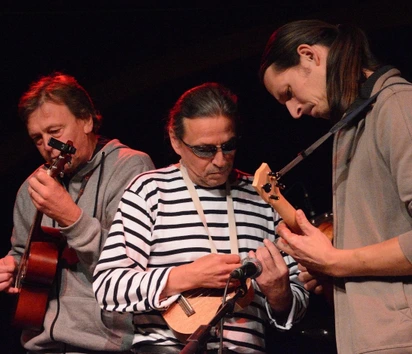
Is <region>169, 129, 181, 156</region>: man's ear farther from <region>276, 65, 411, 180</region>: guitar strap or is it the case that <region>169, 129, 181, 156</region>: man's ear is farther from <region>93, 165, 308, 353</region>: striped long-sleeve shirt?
<region>276, 65, 411, 180</region>: guitar strap

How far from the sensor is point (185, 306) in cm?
269

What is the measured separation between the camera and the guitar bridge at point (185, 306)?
267 centimetres

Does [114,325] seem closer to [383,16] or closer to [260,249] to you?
[260,249]

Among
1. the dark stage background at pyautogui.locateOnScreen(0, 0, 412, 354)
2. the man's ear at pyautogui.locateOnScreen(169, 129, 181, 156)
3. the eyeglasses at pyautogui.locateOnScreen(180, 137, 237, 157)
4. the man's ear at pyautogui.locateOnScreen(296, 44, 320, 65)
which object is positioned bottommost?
the eyeglasses at pyautogui.locateOnScreen(180, 137, 237, 157)

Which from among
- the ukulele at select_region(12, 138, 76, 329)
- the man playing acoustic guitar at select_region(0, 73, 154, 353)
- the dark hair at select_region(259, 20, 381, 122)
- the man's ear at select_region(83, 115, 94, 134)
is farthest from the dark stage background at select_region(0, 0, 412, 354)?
the dark hair at select_region(259, 20, 381, 122)

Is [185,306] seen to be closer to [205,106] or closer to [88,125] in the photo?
[205,106]

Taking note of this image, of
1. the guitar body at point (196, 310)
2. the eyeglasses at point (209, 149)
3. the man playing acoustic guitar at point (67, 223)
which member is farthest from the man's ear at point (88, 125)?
the guitar body at point (196, 310)

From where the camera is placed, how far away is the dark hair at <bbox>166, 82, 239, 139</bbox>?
3.02 meters

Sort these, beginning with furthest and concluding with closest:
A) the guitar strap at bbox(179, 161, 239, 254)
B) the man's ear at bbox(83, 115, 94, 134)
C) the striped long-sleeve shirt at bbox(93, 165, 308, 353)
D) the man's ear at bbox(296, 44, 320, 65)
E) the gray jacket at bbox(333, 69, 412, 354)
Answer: the man's ear at bbox(83, 115, 94, 134)
the guitar strap at bbox(179, 161, 239, 254)
the striped long-sleeve shirt at bbox(93, 165, 308, 353)
the man's ear at bbox(296, 44, 320, 65)
the gray jacket at bbox(333, 69, 412, 354)

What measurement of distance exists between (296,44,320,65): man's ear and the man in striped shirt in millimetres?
581

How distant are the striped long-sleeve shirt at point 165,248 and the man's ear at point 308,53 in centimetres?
77

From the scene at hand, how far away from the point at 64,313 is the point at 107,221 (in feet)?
1.49

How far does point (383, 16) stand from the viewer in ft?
14.1

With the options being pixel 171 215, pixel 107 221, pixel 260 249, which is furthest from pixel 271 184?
pixel 107 221
